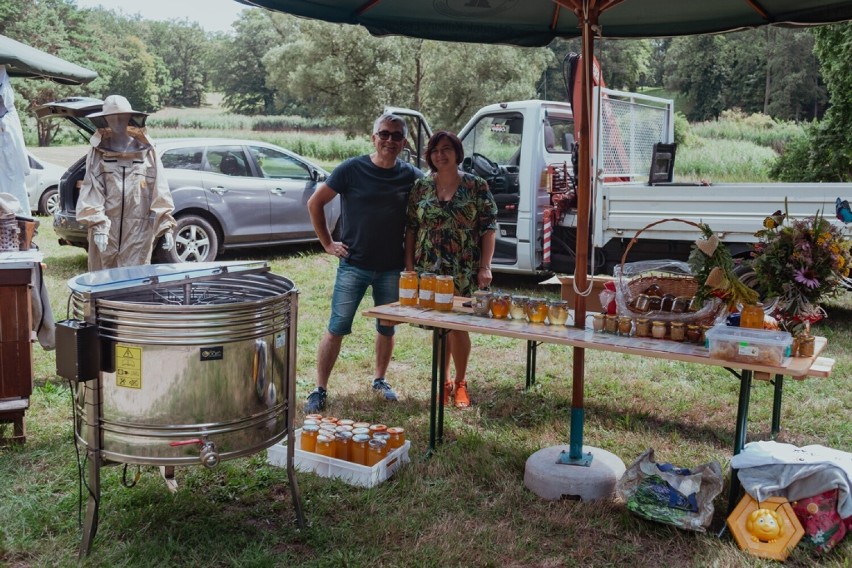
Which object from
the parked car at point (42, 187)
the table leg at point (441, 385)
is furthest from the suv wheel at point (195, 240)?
the parked car at point (42, 187)

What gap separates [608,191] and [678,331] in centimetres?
379

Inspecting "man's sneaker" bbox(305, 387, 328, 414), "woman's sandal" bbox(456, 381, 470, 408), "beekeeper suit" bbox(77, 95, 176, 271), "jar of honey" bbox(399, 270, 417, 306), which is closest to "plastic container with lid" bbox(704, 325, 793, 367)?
"jar of honey" bbox(399, 270, 417, 306)

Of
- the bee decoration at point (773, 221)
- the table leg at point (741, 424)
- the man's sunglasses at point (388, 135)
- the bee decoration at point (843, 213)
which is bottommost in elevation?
the table leg at point (741, 424)

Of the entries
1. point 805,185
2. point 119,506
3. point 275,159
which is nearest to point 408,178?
point 119,506

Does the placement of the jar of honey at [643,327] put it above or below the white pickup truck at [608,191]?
below

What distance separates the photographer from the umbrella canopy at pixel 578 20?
3.44 m

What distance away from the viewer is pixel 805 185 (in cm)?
610

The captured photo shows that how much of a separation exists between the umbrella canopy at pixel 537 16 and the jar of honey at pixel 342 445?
85.3 inches

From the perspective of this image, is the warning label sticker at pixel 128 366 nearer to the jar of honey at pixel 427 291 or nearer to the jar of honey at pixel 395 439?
the jar of honey at pixel 395 439

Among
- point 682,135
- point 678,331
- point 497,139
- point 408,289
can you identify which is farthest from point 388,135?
point 682,135

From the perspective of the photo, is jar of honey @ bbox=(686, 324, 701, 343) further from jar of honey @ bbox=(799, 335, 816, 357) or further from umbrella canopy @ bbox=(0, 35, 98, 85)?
umbrella canopy @ bbox=(0, 35, 98, 85)

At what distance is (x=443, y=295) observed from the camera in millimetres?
3912

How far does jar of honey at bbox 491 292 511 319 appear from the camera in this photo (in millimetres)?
3766

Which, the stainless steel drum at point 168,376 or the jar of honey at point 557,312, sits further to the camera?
the jar of honey at point 557,312
